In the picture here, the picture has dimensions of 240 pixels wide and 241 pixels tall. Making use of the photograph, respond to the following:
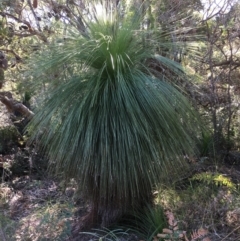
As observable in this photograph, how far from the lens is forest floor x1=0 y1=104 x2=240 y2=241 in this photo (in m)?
3.58

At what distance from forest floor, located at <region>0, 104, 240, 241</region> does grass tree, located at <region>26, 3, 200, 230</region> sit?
0.39m

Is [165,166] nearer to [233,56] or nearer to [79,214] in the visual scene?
[79,214]

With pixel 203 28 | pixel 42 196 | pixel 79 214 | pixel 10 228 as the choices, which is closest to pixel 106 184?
pixel 79 214

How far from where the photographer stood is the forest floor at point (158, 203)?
358 centimetres

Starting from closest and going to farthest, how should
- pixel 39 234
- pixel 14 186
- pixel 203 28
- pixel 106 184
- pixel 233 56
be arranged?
pixel 106 184
pixel 39 234
pixel 203 28
pixel 233 56
pixel 14 186

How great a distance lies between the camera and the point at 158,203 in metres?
3.98

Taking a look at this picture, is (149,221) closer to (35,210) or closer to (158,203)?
(158,203)

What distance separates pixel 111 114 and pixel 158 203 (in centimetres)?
111

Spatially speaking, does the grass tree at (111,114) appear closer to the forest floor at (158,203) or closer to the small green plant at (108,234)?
the small green plant at (108,234)

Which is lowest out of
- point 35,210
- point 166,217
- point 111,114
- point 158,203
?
point 35,210

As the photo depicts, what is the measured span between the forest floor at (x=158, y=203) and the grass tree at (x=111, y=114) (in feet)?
1.30

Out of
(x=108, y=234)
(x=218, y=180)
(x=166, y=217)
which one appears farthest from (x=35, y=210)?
(x=218, y=180)

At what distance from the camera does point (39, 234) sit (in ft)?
12.7

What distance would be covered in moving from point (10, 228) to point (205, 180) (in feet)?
7.15
